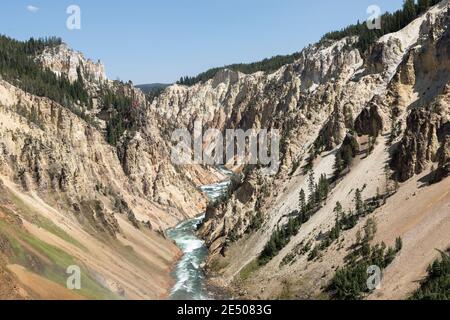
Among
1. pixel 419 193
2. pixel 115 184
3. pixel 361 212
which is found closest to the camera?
pixel 419 193

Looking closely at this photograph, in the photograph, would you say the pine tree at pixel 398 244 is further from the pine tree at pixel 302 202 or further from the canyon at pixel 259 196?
the pine tree at pixel 302 202

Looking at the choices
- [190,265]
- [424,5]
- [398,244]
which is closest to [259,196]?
[190,265]

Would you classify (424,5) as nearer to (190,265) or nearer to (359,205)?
(359,205)

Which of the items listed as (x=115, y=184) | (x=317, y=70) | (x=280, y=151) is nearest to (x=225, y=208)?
(x=280, y=151)

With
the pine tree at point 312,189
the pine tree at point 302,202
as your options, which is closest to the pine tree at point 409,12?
the pine tree at point 312,189

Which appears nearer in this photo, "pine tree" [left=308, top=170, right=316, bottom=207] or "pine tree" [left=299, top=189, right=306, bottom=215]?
"pine tree" [left=299, top=189, right=306, bottom=215]

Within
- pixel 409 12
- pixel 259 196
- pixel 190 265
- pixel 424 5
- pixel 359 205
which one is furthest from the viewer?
pixel 409 12

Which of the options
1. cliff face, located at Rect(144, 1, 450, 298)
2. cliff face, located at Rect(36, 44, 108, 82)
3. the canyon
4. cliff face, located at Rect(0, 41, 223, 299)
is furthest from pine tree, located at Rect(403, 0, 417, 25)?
cliff face, located at Rect(36, 44, 108, 82)

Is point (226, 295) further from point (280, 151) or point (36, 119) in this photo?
point (36, 119)

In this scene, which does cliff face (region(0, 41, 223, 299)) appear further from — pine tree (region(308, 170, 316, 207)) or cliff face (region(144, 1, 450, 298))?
pine tree (region(308, 170, 316, 207))
